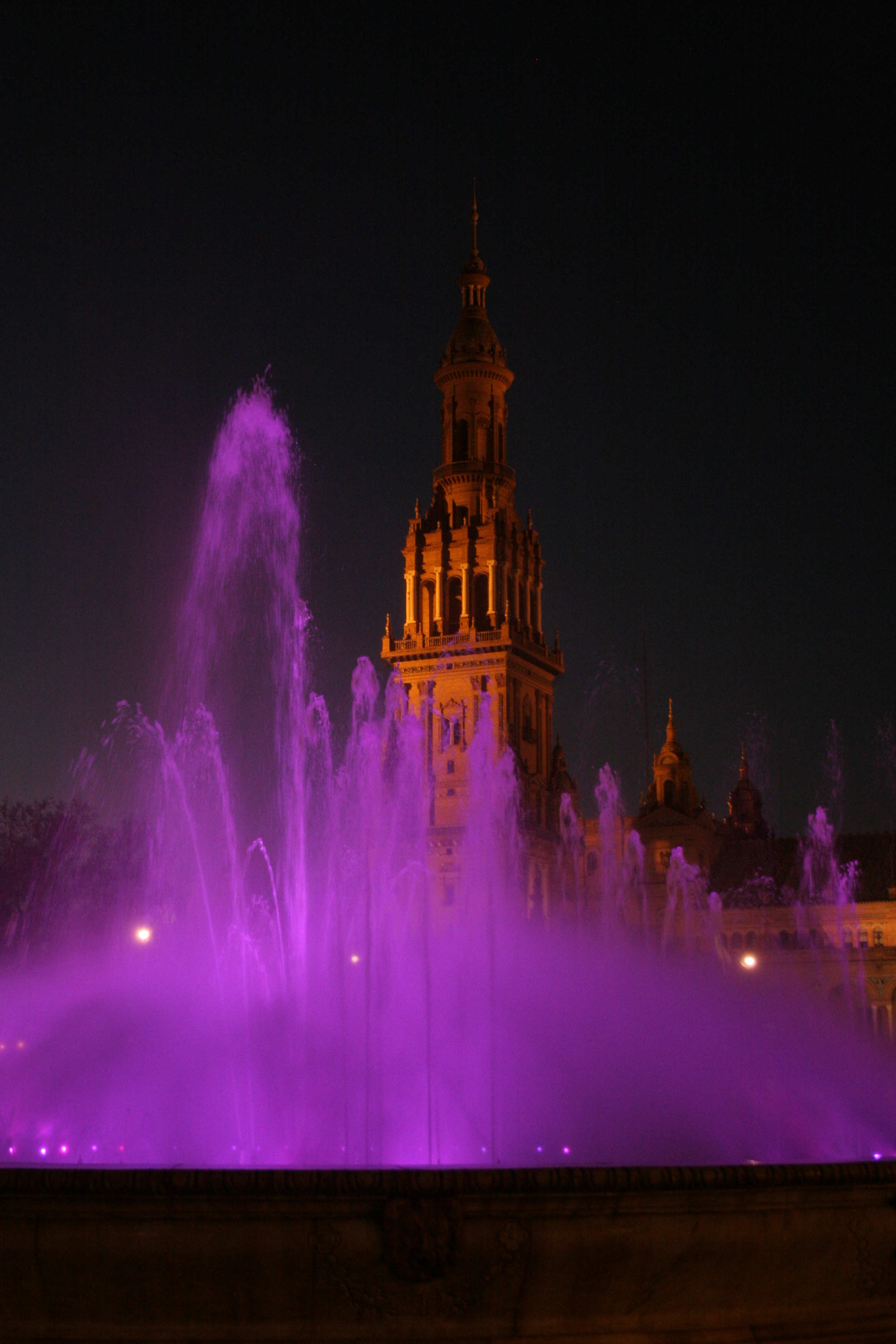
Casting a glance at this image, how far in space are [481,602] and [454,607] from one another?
5.76 ft

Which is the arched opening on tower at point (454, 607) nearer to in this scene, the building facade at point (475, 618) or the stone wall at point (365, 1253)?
the building facade at point (475, 618)

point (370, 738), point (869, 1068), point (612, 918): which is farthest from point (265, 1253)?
point (612, 918)

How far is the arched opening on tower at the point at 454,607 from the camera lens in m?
91.4

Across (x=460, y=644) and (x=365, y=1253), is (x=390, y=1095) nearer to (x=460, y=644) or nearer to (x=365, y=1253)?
(x=365, y=1253)

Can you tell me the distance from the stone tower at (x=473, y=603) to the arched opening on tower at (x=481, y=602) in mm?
88

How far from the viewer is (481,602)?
3620 inches

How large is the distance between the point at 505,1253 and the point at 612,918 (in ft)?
247

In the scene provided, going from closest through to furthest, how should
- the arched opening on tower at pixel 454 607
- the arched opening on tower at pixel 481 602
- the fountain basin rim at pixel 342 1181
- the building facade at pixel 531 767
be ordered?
1. the fountain basin rim at pixel 342 1181
2. the building facade at pixel 531 767
3. the arched opening on tower at pixel 481 602
4. the arched opening on tower at pixel 454 607

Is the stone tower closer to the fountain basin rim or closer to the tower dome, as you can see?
the tower dome

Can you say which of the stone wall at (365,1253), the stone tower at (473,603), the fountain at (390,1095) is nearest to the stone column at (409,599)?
the stone tower at (473,603)

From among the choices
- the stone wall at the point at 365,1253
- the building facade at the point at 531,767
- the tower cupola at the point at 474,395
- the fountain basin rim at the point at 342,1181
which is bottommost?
the stone wall at the point at 365,1253

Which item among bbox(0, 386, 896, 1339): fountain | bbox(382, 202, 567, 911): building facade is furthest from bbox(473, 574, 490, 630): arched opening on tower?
bbox(0, 386, 896, 1339): fountain

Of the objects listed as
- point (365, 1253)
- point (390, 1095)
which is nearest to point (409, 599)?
point (390, 1095)

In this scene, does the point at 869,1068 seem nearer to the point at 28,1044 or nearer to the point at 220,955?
the point at 220,955
